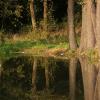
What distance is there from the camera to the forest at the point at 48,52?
60.0 ft

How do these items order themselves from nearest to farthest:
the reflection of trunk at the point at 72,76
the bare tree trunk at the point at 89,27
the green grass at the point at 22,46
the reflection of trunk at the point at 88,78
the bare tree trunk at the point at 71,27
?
the reflection of trunk at the point at 88,78, the reflection of trunk at the point at 72,76, the bare tree trunk at the point at 89,27, the bare tree trunk at the point at 71,27, the green grass at the point at 22,46

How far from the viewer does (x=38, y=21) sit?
45188 millimetres

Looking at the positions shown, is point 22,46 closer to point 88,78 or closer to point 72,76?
point 72,76

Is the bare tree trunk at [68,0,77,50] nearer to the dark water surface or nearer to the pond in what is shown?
the pond

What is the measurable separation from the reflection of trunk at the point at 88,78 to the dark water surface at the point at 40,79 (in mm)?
183

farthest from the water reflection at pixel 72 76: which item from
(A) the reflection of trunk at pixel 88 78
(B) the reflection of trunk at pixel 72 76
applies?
(A) the reflection of trunk at pixel 88 78

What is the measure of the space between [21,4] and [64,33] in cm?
605

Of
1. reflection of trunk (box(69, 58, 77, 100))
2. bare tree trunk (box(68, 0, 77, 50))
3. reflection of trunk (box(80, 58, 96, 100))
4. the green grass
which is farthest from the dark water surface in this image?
the green grass

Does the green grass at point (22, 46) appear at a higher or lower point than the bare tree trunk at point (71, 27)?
lower

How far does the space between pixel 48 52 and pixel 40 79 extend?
1035cm

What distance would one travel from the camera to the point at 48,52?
3216 centimetres

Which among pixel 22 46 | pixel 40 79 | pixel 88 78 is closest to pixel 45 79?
pixel 40 79

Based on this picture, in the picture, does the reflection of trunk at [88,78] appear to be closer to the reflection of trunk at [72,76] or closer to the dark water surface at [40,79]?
the dark water surface at [40,79]

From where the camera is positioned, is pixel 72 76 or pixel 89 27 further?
pixel 89 27
